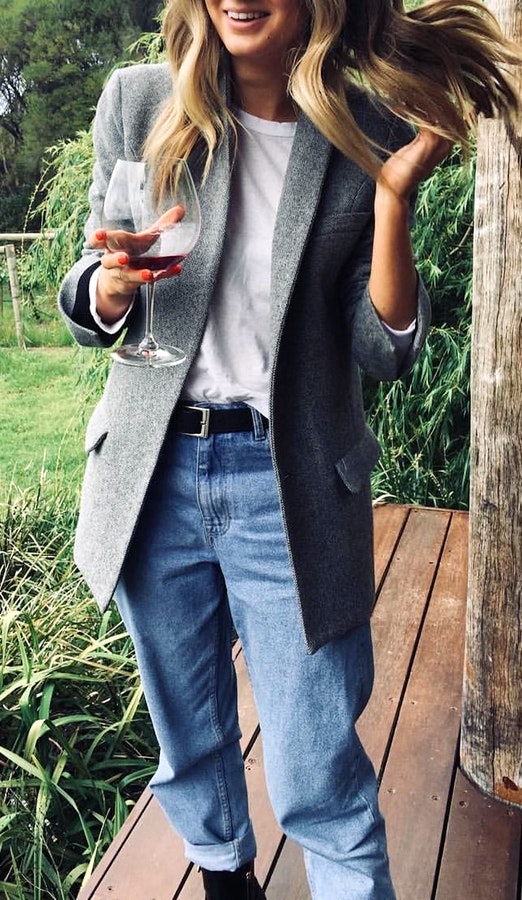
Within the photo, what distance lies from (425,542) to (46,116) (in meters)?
2.82

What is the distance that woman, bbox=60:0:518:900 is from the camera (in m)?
1.07

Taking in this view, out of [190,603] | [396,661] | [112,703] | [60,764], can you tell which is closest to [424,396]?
[396,661]

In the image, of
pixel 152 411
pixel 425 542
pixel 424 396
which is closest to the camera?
pixel 152 411

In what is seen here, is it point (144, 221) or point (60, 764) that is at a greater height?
point (144, 221)

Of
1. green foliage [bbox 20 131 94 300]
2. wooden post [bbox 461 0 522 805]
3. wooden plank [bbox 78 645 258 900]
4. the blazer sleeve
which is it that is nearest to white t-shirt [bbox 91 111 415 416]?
the blazer sleeve

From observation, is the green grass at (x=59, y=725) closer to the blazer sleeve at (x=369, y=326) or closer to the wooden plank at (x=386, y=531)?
the wooden plank at (x=386, y=531)

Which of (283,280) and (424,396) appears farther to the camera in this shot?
(424,396)

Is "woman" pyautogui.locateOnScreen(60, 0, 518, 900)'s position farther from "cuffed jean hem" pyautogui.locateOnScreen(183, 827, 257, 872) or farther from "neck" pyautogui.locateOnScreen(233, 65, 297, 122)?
"cuffed jean hem" pyautogui.locateOnScreen(183, 827, 257, 872)

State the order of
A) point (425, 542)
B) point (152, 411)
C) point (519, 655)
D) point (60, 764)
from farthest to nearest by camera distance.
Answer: point (425, 542), point (60, 764), point (519, 655), point (152, 411)

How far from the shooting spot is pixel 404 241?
107 centimetres

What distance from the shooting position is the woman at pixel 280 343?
3.52ft

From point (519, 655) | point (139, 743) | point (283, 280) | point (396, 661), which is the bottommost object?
point (139, 743)

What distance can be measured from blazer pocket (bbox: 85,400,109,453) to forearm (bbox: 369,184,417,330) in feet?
1.34

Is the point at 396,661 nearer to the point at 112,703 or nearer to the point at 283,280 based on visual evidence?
the point at 112,703
